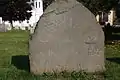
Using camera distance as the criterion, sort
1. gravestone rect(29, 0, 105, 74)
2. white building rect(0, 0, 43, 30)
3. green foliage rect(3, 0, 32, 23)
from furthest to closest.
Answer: white building rect(0, 0, 43, 30) < green foliage rect(3, 0, 32, 23) < gravestone rect(29, 0, 105, 74)

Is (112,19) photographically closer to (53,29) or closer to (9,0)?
(9,0)

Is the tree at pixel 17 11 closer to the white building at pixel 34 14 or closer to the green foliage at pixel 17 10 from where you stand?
the green foliage at pixel 17 10

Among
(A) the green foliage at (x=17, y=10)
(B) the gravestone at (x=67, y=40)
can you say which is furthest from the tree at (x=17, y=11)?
(B) the gravestone at (x=67, y=40)

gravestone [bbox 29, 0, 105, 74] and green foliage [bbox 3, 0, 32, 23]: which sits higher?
green foliage [bbox 3, 0, 32, 23]

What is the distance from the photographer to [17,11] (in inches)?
2114

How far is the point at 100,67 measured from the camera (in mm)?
9773

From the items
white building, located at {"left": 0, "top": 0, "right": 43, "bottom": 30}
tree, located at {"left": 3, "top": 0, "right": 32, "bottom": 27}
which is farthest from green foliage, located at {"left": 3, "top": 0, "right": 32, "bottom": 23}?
white building, located at {"left": 0, "top": 0, "right": 43, "bottom": 30}

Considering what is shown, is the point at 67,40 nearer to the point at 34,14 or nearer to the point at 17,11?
the point at 17,11

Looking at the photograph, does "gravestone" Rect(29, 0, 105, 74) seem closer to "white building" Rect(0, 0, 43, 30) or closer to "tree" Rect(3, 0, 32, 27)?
"tree" Rect(3, 0, 32, 27)

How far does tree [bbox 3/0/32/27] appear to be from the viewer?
175ft

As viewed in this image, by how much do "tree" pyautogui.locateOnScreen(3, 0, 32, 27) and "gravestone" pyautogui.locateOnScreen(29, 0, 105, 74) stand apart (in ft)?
145

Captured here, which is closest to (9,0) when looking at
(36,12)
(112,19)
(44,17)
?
(36,12)

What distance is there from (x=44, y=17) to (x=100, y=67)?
190 centimetres

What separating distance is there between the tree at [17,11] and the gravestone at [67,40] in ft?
145
